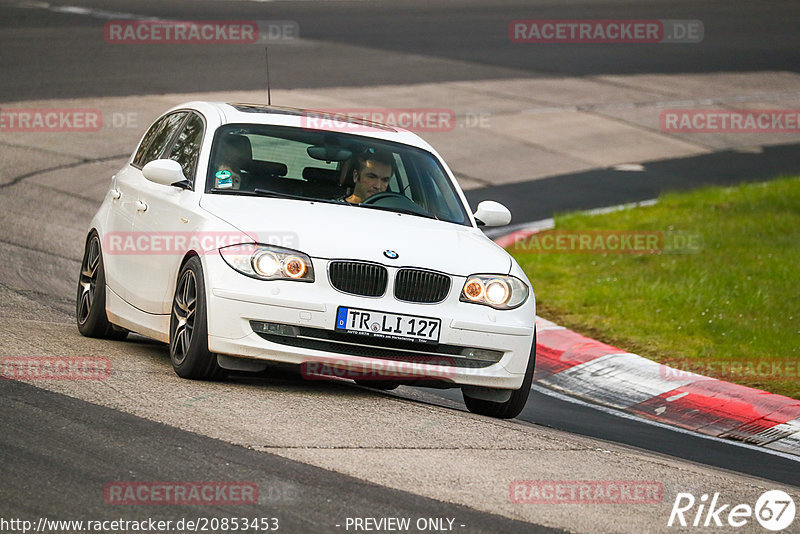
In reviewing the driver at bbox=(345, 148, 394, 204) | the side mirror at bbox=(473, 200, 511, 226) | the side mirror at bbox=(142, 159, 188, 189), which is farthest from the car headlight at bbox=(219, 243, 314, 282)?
the side mirror at bbox=(473, 200, 511, 226)

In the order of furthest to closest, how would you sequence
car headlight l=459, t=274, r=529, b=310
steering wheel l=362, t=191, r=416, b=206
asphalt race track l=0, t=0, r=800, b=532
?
1. steering wheel l=362, t=191, r=416, b=206
2. car headlight l=459, t=274, r=529, b=310
3. asphalt race track l=0, t=0, r=800, b=532

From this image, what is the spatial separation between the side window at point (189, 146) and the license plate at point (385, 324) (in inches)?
64.6

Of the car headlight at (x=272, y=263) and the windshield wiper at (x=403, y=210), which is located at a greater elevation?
the windshield wiper at (x=403, y=210)

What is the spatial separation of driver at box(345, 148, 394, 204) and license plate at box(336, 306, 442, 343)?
1.27 meters

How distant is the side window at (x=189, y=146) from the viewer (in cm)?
839

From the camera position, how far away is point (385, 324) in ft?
23.6

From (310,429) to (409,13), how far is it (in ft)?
95.1

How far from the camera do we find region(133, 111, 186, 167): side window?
9.23 metres

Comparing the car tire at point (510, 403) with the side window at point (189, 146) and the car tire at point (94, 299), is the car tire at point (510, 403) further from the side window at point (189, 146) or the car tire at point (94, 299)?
the car tire at point (94, 299)

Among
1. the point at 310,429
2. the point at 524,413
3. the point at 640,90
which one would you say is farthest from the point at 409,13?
the point at 310,429

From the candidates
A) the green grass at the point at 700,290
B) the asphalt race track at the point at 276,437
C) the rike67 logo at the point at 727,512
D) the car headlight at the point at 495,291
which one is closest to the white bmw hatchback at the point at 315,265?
the car headlight at the point at 495,291

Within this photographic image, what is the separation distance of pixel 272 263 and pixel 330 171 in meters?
1.37

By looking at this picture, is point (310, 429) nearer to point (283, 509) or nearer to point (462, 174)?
point (283, 509)

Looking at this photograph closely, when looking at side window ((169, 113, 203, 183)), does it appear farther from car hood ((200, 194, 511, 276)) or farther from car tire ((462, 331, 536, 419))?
car tire ((462, 331, 536, 419))
